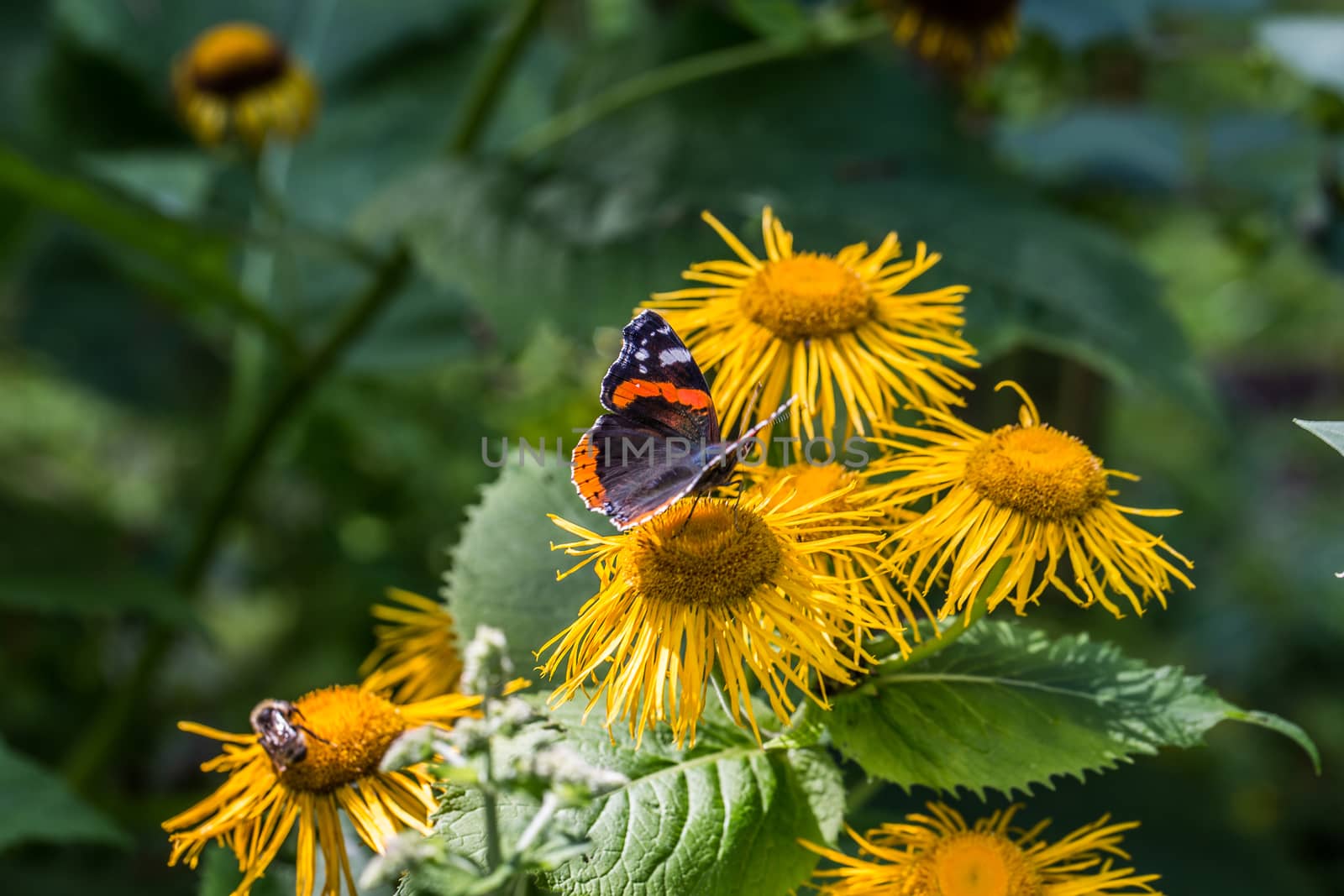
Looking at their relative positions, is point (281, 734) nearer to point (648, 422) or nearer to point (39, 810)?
point (648, 422)

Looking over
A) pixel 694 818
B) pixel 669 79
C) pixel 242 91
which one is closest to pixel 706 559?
pixel 694 818

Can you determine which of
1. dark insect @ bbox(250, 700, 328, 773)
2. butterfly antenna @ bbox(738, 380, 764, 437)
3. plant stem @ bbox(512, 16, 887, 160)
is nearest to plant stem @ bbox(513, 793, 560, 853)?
dark insect @ bbox(250, 700, 328, 773)

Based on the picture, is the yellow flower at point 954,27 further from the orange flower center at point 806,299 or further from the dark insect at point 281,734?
the dark insect at point 281,734

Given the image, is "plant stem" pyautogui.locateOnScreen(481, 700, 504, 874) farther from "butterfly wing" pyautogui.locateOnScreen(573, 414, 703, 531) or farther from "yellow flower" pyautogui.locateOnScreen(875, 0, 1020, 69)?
"yellow flower" pyautogui.locateOnScreen(875, 0, 1020, 69)

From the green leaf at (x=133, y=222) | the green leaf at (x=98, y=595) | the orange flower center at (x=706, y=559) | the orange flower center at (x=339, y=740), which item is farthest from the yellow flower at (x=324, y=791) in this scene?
the green leaf at (x=133, y=222)

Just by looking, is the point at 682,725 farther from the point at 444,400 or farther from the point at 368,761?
the point at 444,400

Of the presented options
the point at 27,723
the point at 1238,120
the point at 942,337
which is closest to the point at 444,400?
the point at 27,723
